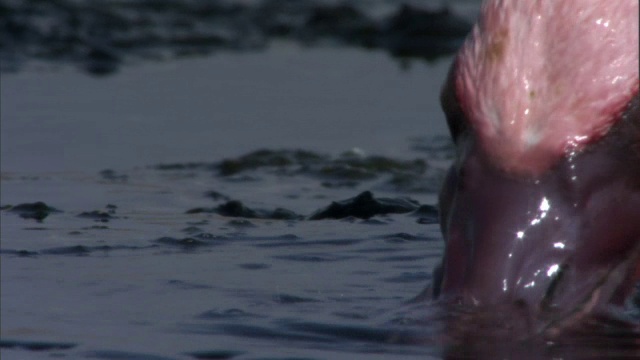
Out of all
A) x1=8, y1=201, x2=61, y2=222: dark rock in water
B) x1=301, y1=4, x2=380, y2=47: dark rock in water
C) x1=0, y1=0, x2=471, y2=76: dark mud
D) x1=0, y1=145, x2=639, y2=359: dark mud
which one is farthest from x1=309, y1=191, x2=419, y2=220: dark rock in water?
x1=301, y1=4, x2=380, y2=47: dark rock in water

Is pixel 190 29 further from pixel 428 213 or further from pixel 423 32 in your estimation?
pixel 428 213

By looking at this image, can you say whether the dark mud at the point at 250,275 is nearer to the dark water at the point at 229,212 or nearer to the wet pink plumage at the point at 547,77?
the dark water at the point at 229,212

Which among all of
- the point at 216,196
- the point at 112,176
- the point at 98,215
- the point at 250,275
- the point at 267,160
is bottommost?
the point at 250,275

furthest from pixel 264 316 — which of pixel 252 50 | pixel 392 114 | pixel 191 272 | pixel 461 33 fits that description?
pixel 461 33

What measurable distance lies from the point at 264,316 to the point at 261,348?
32 centimetres

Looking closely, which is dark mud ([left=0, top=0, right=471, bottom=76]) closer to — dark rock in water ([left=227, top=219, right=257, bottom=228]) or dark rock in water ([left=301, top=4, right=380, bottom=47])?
dark rock in water ([left=301, top=4, right=380, bottom=47])

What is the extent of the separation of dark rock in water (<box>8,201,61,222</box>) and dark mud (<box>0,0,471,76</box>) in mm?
3491

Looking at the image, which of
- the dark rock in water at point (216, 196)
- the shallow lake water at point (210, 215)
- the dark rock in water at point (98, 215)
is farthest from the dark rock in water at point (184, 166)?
the dark rock in water at point (98, 215)

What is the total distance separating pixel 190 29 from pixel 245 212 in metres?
5.19

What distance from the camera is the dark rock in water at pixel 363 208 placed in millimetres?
6176

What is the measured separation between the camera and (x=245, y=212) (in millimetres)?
6250

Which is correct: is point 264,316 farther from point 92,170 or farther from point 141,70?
point 141,70

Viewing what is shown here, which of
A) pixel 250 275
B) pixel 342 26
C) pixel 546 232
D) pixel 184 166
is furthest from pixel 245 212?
pixel 342 26

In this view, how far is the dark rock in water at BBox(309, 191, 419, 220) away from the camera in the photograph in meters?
6.18
